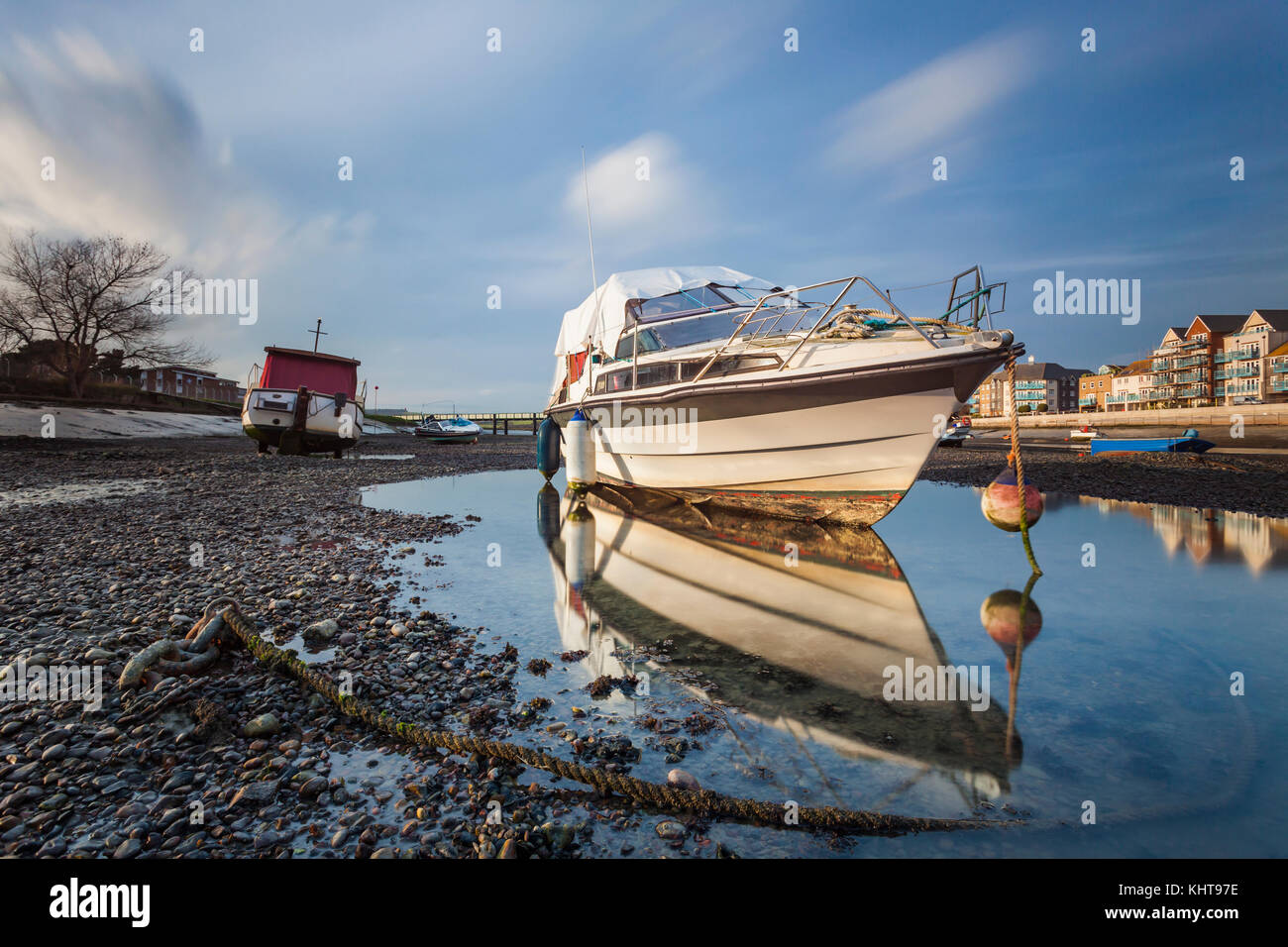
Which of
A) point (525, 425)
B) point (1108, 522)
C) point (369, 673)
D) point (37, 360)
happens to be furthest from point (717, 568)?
point (525, 425)

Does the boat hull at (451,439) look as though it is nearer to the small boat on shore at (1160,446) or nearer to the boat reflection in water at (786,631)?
the boat reflection in water at (786,631)

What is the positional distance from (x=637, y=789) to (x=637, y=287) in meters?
11.1

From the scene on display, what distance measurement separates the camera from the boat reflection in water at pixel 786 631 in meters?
2.99

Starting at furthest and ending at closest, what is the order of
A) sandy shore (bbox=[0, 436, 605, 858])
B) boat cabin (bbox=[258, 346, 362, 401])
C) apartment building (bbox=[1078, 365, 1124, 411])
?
apartment building (bbox=[1078, 365, 1124, 411])
boat cabin (bbox=[258, 346, 362, 401])
sandy shore (bbox=[0, 436, 605, 858])

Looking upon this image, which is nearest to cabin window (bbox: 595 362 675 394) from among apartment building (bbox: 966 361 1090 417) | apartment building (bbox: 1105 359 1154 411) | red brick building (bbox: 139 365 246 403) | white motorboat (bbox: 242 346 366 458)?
white motorboat (bbox: 242 346 366 458)

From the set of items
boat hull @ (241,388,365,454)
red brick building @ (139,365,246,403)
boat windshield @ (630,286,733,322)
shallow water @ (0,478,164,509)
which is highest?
red brick building @ (139,365,246,403)

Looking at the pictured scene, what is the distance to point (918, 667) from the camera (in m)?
3.92

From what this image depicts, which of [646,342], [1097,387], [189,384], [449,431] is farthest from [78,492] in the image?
[1097,387]

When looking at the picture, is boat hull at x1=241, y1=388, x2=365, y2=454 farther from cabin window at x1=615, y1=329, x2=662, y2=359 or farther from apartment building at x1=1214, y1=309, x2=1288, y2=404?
apartment building at x1=1214, y1=309, x2=1288, y2=404

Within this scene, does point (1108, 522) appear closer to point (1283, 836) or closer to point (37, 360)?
point (1283, 836)

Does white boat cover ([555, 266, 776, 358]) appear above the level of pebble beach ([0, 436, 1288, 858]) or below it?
above

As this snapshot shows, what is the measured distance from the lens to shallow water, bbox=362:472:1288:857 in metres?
Result: 2.39

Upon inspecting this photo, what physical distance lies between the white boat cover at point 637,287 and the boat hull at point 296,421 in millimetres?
11213

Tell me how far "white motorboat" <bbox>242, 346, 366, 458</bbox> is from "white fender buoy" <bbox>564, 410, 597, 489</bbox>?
11390 mm
